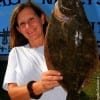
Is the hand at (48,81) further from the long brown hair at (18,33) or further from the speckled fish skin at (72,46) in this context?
the long brown hair at (18,33)

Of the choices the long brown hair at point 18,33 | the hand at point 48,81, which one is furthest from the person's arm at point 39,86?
the long brown hair at point 18,33

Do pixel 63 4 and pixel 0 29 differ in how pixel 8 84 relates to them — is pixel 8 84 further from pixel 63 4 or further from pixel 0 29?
pixel 0 29

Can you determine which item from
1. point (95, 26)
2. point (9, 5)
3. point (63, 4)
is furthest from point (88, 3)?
point (63, 4)

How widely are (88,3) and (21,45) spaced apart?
0.42m

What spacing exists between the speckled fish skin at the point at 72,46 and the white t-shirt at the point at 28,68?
0.28 ft

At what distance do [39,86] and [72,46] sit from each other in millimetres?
152

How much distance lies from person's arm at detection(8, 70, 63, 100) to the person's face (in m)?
0.17

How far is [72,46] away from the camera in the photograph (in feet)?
3.18

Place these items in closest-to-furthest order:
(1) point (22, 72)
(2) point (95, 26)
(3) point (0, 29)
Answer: (1) point (22, 72)
(2) point (95, 26)
(3) point (0, 29)

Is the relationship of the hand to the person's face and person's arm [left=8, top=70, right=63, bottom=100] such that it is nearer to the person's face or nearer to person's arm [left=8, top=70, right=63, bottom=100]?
person's arm [left=8, top=70, right=63, bottom=100]

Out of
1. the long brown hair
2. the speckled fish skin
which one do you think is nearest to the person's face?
the long brown hair

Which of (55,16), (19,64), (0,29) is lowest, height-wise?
(0,29)

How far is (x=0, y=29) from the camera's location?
1536mm

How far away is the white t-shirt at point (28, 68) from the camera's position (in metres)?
1.07
